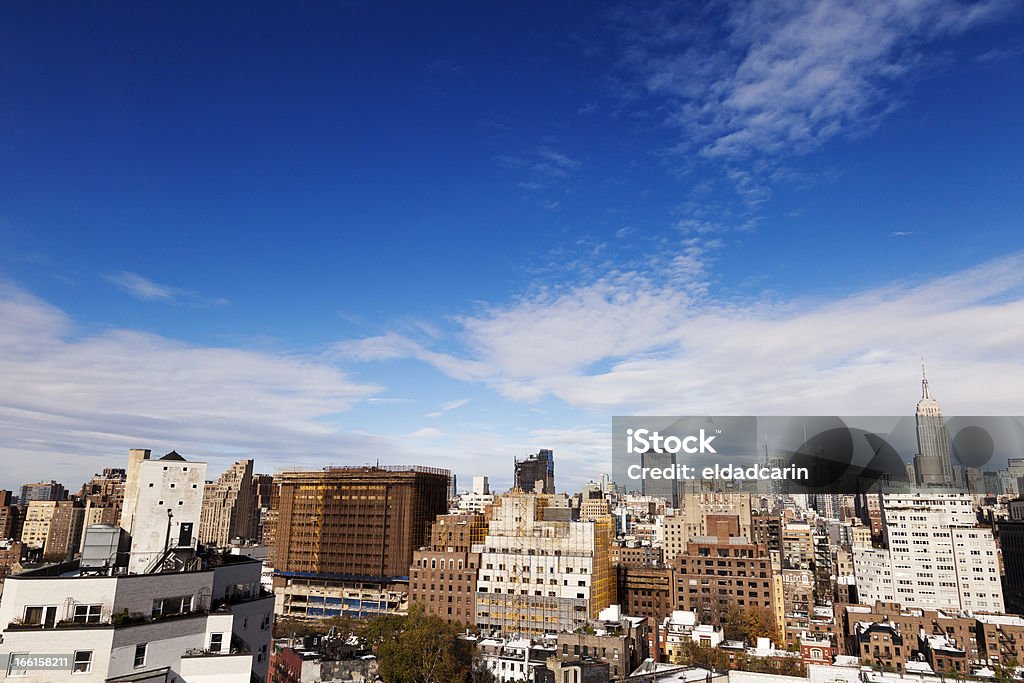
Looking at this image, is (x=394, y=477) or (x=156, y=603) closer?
(x=156, y=603)

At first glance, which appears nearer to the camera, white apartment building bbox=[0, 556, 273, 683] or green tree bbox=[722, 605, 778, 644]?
white apartment building bbox=[0, 556, 273, 683]

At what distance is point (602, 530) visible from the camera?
3418 inches

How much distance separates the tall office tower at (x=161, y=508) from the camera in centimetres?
2634

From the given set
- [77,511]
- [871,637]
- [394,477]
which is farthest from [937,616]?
[77,511]

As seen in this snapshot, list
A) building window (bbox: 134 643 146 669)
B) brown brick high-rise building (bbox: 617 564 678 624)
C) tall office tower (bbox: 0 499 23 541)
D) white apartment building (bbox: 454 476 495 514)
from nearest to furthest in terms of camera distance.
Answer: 1. building window (bbox: 134 643 146 669)
2. brown brick high-rise building (bbox: 617 564 678 624)
3. tall office tower (bbox: 0 499 23 541)
4. white apartment building (bbox: 454 476 495 514)

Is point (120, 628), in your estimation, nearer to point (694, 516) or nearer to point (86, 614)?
point (86, 614)

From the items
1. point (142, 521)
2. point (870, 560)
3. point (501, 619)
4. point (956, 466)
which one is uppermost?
point (956, 466)

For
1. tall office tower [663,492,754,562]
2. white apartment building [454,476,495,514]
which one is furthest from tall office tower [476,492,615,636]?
white apartment building [454,476,495,514]

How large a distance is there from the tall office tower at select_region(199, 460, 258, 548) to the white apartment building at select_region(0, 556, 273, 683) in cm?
10735

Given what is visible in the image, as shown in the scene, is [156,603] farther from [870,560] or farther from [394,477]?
[870,560]

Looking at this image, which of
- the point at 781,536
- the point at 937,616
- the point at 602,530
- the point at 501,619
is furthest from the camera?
the point at 781,536

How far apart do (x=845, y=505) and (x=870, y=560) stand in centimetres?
5759

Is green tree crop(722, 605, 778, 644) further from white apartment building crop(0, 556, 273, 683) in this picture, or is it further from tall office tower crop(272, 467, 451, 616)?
white apartment building crop(0, 556, 273, 683)

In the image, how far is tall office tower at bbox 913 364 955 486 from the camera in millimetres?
107000
